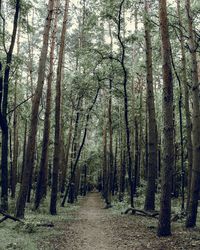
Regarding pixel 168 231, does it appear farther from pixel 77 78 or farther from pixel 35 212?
pixel 77 78

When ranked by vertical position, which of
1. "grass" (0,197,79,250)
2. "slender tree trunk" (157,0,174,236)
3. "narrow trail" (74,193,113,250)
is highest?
"slender tree trunk" (157,0,174,236)

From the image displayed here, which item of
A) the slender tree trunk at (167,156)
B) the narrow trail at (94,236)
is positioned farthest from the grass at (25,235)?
the slender tree trunk at (167,156)

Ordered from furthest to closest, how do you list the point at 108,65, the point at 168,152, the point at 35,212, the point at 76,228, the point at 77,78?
the point at 77,78 → the point at 108,65 → the point at 35,212 → the point at 76,228 → the point at 168,152

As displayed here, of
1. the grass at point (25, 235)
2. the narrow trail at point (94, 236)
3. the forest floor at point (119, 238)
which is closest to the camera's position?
the grass at point (25, 235)

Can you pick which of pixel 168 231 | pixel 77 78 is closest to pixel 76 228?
pixel 168 231

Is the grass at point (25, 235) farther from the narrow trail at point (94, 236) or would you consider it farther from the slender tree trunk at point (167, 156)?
the slender tree trunk at point (167, 156)

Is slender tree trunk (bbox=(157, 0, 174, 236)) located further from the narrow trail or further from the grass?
the grass

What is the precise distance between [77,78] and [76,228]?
1190cm

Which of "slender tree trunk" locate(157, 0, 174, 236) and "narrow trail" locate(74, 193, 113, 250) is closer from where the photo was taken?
"narrow trail" locate(74, 193, 113, 250)

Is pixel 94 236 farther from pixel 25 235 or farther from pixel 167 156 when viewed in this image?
pixel 167 156

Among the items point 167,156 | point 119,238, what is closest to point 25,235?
point 119,238

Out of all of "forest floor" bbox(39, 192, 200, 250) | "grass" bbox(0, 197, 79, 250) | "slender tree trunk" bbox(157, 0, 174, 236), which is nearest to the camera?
"grass" bbox(0, 197, 79, 250)

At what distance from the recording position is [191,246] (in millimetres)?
8086

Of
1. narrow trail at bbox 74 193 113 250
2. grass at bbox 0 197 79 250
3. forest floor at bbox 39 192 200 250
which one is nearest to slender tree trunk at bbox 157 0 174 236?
forest floor at bbox 39 192 200 250
